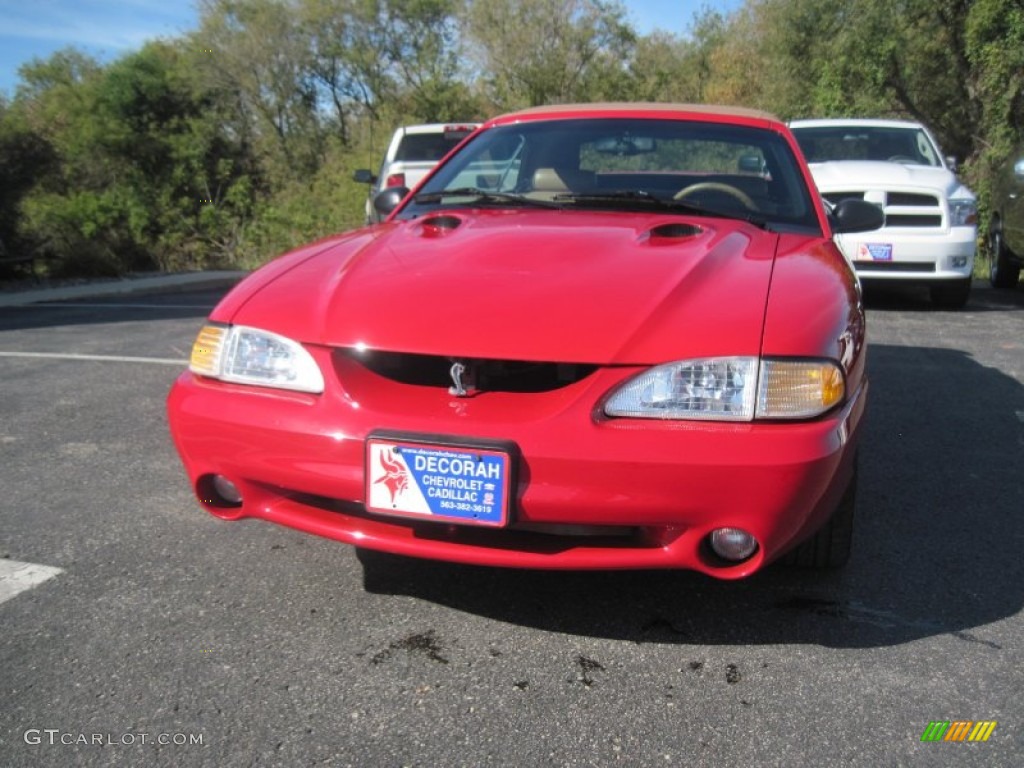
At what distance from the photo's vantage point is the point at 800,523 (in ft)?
6.96

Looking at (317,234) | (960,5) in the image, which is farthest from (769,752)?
(317,234)

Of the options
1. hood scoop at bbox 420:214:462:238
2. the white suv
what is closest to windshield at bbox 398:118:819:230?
hood scoop at bbox 420:214:462:238

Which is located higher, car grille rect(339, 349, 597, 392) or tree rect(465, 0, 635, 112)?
tree rect(465, 0, 635, 112)

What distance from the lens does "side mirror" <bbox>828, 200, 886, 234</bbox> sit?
3.48 meters

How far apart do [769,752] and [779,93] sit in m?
17.2

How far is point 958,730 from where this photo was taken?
199 centimetres

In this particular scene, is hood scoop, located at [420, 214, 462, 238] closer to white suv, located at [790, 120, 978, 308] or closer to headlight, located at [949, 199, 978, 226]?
white suv, located at [790, 120, 978, 308]

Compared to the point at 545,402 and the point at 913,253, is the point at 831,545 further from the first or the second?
the point at 913,253

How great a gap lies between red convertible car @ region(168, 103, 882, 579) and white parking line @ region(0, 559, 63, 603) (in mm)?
662

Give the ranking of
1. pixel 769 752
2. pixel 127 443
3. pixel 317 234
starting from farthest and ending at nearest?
pixel 317 234 < pixel 127 443 < pixel 769 752

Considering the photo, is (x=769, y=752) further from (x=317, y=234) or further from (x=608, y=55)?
(x=608, y=55)

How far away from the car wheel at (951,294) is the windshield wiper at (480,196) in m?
5.77

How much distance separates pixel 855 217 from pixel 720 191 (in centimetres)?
56

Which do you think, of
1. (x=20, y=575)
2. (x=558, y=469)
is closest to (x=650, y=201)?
(x=558, y=469)
